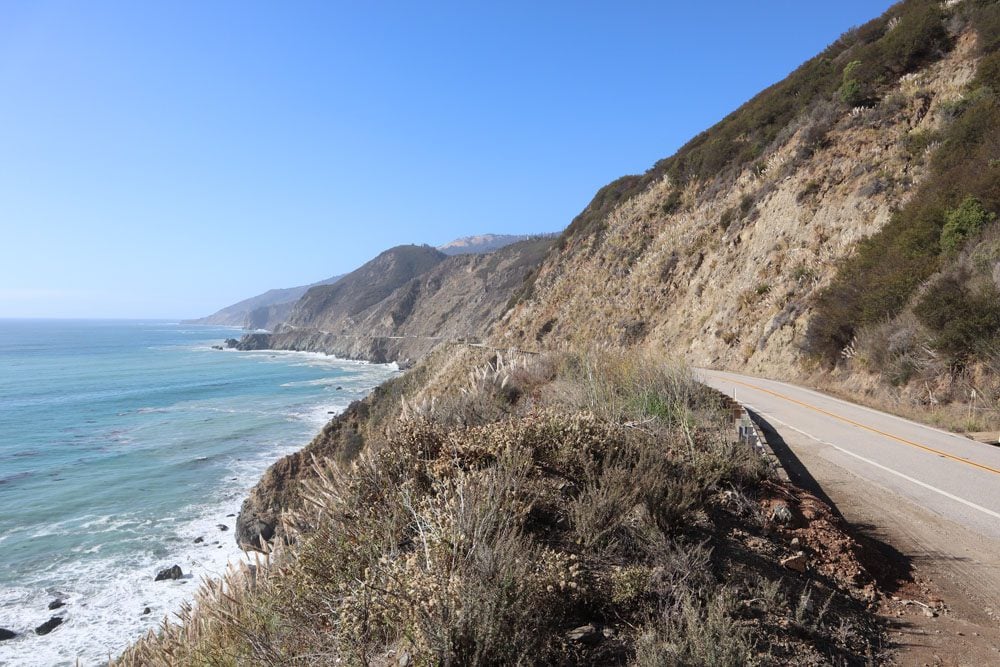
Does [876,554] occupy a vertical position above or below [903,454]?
above

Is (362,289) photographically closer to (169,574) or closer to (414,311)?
(414,311)

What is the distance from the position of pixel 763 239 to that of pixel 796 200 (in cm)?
203

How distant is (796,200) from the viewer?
23.3 m

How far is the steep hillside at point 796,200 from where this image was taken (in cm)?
1862

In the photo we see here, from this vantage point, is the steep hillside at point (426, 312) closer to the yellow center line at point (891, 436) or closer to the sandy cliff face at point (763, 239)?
the sandy cliff face at point (763, 239)

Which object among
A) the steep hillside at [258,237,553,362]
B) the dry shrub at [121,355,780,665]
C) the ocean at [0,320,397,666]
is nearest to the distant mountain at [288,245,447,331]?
the steep hillside at [258,237,553,362]

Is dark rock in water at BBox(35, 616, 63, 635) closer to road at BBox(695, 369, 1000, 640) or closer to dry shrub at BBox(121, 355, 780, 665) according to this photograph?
dry shrub at BBox(121, 355, 780, 665)

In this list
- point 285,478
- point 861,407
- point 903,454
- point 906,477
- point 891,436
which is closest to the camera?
point 906,477

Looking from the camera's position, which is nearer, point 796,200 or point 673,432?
point 673,432

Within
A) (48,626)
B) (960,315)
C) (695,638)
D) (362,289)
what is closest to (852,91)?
(960,315)

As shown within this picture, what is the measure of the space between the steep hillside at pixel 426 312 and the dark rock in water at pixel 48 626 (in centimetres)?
5392

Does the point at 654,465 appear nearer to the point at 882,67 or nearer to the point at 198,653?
the point at 198,653

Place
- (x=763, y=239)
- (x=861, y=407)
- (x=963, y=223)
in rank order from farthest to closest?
1. (x=763, y=239)
2. (x=963, y=223)
3. (x=861, y=407)

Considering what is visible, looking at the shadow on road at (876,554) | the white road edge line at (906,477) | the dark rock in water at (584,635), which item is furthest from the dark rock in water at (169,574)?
the dark rock in water at (584,635)
